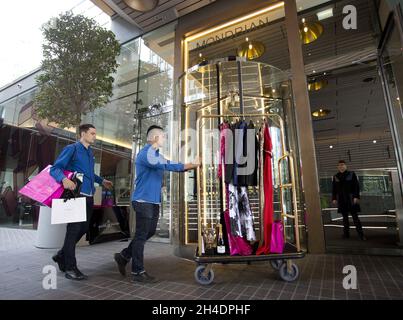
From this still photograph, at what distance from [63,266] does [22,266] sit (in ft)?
3.21

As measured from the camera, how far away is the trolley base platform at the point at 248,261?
2375 mm

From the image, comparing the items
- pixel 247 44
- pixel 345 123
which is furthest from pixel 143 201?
pixel 345 123

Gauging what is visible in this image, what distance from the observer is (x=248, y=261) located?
2400 millimetres

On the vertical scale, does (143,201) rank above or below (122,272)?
above

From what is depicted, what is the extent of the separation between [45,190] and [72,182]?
15.6 inches

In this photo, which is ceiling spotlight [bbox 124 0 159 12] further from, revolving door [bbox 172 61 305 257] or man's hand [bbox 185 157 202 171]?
man's hand [bbox 185 157 202 171]

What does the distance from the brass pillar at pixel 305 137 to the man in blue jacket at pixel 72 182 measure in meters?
3.17

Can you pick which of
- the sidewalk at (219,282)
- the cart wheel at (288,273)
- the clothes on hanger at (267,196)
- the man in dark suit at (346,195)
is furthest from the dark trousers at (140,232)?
the man in dark suit at (346,195)

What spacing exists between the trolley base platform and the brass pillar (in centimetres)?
150

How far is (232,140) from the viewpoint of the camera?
2.70 meters

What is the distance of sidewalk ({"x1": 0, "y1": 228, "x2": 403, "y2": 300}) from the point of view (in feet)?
6.96

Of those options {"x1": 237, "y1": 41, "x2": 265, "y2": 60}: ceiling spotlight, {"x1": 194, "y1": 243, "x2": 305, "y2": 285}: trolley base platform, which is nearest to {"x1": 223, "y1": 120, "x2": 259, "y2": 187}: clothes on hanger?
{"x1": 194, "y1": 243, "x2": 305, "y2": 285}: trolley base platform
